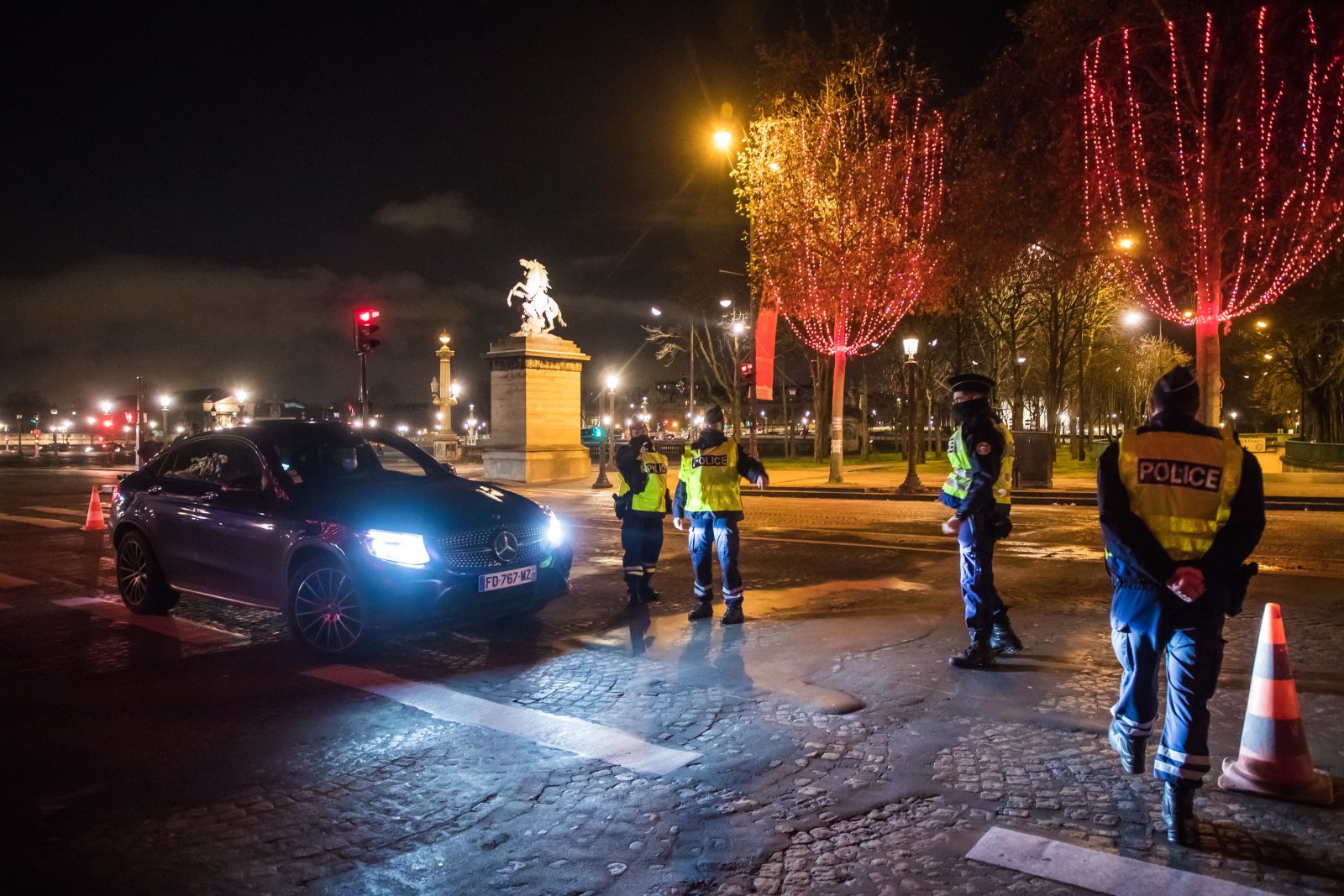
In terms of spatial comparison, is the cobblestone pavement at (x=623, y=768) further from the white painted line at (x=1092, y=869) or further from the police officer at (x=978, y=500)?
the police officer at (x=978, y=500)

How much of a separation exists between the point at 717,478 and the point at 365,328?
10749 millimetres

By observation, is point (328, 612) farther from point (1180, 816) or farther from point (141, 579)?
point (1180, 816)

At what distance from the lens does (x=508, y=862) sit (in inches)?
144

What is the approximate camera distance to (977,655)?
248 inches

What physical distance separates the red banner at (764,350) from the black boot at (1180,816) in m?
22.1

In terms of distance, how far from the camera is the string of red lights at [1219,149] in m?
17.4

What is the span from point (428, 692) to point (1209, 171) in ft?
62.0

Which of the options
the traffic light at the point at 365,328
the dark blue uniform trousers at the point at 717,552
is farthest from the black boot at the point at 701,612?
the traffic light at the point at 365,328

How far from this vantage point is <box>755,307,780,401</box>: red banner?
26.2 meters

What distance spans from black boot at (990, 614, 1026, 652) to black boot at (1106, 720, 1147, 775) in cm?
250

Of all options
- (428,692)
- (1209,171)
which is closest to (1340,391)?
(1209,171)

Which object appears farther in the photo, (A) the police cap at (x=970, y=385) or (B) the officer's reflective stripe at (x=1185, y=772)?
(A) the police cap at (x=970, y=385)

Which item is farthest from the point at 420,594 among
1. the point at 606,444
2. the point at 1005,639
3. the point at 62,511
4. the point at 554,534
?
the point at 606,444

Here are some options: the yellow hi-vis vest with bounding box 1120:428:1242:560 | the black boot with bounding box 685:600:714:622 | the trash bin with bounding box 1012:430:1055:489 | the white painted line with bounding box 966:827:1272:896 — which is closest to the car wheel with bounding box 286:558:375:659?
the black boot with bounding box 685:600:714:622
